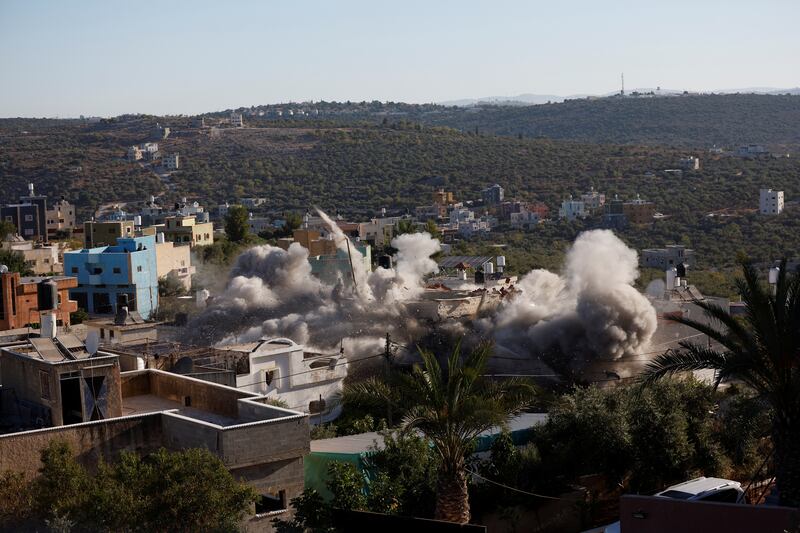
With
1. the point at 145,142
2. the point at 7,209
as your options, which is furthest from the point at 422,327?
the point at 145,142

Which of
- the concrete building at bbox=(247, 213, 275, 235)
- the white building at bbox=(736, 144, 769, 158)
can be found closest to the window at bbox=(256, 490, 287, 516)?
the concrete building at bbox=(247, 213, 275, 235)

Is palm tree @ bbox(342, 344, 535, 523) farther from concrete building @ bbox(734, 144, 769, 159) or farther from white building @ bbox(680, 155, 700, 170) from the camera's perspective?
concrete building @ bbox(734, 144, 769, 159)

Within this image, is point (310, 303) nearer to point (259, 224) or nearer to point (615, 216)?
point (259, 224)

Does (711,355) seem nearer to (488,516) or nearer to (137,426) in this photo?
(488,516)

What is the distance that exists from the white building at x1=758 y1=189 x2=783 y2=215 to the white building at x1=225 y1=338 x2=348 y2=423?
1901 inches

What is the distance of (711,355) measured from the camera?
14.2 m

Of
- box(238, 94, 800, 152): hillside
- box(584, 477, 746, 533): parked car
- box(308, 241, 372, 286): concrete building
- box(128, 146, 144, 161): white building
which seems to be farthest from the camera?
box(238, 94, 800, 152): hillside

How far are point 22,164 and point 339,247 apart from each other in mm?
55807

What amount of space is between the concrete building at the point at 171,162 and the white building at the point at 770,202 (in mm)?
49265

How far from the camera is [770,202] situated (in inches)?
2835

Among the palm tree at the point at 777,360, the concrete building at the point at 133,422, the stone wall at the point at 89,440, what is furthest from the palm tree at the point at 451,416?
the stone wall at the point at 89,440

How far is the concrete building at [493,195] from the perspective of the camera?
293ft

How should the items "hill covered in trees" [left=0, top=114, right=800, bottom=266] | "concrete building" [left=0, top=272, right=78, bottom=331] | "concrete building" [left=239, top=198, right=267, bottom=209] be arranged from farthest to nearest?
1. "concrete building" [left=239, top=198, right=267, bottom=209]
2. "hill covered in trees" [left=0, top=114, right=800, bottom=266]
3. "concrete building" [left=0, top=272, right=78, bottom=331]

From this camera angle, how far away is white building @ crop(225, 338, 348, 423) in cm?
2533
